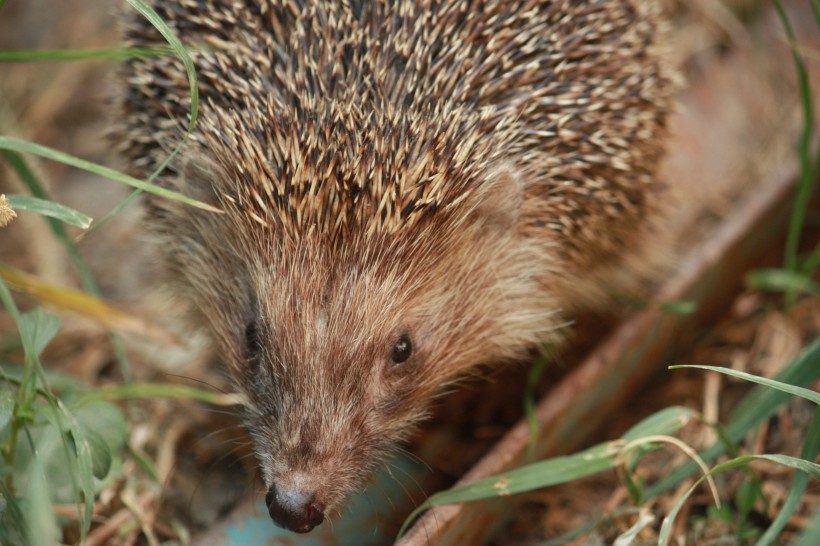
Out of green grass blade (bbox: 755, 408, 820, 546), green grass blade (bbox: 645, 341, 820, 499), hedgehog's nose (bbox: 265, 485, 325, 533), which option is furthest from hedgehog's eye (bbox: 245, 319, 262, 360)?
green grass blade (bbox: 755, 408, 820, 546)

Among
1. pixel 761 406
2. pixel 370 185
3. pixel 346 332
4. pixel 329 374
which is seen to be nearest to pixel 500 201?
pixel 370 185

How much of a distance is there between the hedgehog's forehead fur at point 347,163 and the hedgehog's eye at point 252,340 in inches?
11.5

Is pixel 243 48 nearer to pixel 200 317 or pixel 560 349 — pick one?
pixel 200 317

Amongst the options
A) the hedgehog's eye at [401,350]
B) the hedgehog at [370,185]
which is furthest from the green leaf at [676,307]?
the hedgehog's eye at [401,350]

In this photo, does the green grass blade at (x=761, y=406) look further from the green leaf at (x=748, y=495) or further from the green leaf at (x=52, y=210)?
the green leaf at (x=52, y=210)

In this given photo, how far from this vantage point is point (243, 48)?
8.55 feet

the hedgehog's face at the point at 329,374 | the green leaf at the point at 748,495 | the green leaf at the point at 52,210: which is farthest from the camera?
the green leaf at the point at 748,495

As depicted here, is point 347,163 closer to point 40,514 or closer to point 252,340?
point 252,340

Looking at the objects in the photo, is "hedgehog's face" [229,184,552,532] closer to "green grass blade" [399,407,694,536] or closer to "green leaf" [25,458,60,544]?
"green grass blade" [399,407,694,536]

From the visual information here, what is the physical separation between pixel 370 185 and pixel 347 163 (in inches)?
3.3

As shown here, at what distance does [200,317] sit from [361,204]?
0.87 meters

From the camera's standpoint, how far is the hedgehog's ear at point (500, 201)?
8.34ft

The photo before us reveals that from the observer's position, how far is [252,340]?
101 inches

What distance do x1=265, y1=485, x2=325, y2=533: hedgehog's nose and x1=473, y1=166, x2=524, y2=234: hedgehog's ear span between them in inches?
37.3
